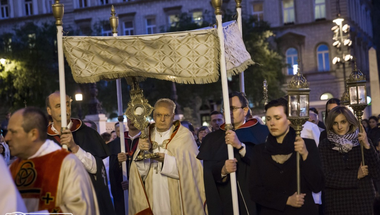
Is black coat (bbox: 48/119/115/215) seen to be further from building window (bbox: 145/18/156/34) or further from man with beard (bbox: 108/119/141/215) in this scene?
building window (bbox: 145/18/156/34)

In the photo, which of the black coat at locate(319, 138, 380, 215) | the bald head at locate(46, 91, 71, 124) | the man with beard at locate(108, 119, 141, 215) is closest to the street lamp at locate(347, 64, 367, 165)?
the black coat at locate(319, 138, 380, 215)

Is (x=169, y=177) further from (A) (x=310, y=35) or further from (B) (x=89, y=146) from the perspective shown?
(A) (x=310, y=35)

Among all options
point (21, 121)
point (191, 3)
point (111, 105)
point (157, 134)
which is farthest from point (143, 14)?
point (21, 121)

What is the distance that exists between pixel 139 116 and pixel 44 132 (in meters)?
2.24

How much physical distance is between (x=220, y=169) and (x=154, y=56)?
1423 mm

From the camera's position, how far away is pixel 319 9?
41438 millimetres

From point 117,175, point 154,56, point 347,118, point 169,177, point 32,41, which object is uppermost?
point 32,41

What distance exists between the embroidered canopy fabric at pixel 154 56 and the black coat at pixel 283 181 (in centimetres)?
113

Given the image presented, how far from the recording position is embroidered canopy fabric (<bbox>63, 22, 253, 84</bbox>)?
6.06m

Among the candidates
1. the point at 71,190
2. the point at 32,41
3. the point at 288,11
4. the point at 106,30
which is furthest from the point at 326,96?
the point at 71,190

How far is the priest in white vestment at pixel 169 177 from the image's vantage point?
22.3ft

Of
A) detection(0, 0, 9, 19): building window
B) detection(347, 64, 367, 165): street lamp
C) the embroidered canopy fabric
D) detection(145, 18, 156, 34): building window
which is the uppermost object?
detection(0, 0, 9, 19): building window

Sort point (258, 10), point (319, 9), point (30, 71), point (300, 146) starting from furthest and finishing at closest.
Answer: point (258, 10) → point (319, 9) → point (30, 71) → point (300, 146)

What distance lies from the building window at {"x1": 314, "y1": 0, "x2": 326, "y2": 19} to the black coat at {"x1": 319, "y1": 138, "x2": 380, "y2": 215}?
120 ft
